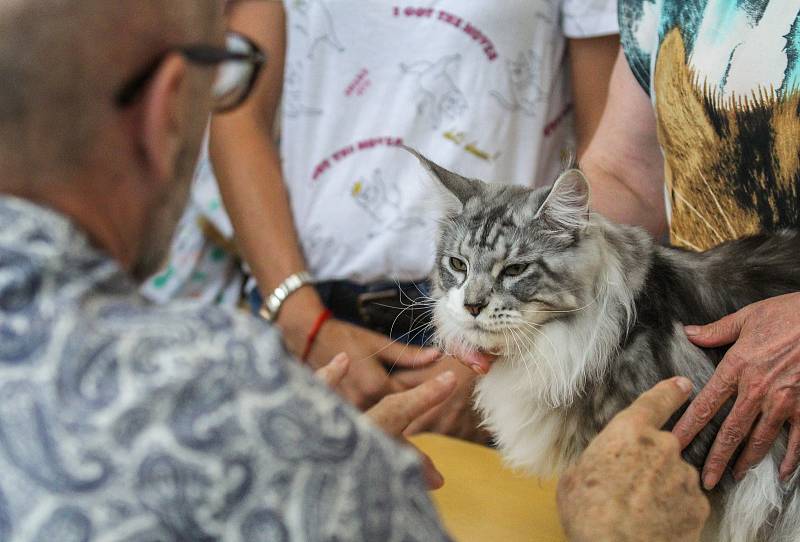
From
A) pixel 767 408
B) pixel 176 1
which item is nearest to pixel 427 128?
pixel 767 408

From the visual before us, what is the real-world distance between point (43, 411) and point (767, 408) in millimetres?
874

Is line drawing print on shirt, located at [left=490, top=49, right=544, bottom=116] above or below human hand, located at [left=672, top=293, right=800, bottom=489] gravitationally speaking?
above

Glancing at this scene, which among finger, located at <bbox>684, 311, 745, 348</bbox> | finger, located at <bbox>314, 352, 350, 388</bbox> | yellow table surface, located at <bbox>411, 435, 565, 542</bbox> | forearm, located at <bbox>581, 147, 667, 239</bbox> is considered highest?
forearm, located at <bbox>581, 147, 667, 239</bbox>

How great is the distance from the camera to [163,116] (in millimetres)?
620

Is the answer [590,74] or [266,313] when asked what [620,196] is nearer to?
[590,74]

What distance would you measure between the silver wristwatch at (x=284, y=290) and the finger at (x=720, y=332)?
920mm

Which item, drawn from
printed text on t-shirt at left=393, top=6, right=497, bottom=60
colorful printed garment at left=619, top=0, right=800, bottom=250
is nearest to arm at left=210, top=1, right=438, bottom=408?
printed text on t-shirt at left=393, top=6, right=497, bottom=60

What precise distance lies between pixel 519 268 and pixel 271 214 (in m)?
0.78

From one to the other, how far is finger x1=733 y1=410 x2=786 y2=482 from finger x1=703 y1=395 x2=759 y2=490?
0.01 metres

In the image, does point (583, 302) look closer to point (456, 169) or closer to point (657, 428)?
point (657, 428)

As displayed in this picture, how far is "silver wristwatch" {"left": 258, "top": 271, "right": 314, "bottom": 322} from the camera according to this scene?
179cm

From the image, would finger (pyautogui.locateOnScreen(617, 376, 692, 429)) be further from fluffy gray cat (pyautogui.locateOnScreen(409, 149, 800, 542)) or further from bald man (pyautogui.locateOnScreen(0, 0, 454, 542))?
bald man (pyautogui.locateOnScreen(0, 0, 454, 542))

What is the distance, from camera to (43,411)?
21.6 inches

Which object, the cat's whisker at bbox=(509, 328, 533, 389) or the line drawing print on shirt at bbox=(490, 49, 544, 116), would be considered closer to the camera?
the cat's whisker at bbox=(509, 328, 533, 389)
